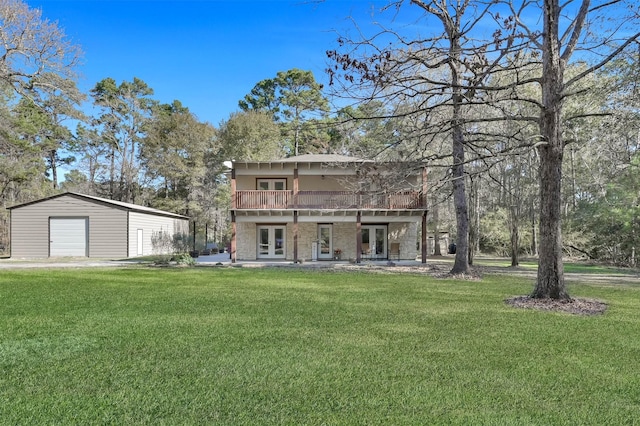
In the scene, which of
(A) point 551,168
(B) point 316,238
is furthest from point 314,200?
(A) point 551,168

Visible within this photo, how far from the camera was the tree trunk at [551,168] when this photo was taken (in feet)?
27.5

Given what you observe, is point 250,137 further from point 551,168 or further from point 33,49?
point 551,168

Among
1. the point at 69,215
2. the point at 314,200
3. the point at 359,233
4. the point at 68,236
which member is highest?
the point at 314,200

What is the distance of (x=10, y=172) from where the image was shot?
26.6 m

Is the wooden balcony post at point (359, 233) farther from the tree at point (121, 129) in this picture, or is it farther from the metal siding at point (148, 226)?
the tree at point (121, 129)

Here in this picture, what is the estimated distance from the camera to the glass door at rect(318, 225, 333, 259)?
22.2 meters

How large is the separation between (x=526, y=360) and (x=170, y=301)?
6437mm

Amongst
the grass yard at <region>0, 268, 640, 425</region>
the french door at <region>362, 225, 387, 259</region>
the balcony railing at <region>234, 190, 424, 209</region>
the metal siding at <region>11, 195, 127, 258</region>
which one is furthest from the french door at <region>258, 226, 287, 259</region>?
the grass yard at <region>0, 268, 640, 425</region>

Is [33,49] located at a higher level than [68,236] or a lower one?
higher

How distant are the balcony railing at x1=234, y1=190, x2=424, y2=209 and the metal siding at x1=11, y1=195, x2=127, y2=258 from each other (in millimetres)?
8029

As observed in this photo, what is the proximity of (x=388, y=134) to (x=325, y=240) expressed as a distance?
1216 centimetres

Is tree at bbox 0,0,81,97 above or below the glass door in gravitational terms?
above

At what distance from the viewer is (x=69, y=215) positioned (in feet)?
76.9

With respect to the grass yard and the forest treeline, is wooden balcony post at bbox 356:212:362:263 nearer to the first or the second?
the forest treeline
